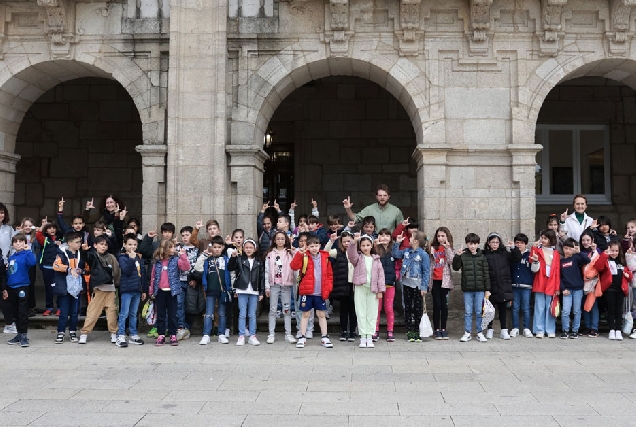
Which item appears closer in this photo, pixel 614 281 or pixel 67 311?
pixel 67 311

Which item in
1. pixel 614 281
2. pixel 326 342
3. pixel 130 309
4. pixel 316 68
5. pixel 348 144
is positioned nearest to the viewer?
pixel 326 342

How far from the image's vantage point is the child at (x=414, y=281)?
28.9ft

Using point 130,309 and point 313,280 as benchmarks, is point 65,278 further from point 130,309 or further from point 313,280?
point 313,280

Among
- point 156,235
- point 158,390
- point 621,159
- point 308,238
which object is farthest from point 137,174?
point 621,159

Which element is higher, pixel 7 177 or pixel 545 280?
pixel 7 177

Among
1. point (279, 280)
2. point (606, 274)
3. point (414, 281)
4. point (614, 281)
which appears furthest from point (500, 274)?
point (279, 280)

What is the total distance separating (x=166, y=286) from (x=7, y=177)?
4.40 meters

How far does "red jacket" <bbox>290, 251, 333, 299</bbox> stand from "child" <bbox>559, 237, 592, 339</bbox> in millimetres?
3553

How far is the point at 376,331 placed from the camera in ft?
28.5

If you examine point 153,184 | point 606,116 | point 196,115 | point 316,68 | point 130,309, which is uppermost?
point 316,68

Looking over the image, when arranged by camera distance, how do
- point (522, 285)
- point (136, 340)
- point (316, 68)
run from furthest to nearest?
point (316, 68) → point (522, 285) → point (136, 340)

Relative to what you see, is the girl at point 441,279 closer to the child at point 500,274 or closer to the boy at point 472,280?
the boy at point 472,280

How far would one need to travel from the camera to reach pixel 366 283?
861 centimetres

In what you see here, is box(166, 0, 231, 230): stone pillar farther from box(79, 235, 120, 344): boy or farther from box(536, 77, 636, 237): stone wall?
box(536, 77, 636, 237): stone wall
